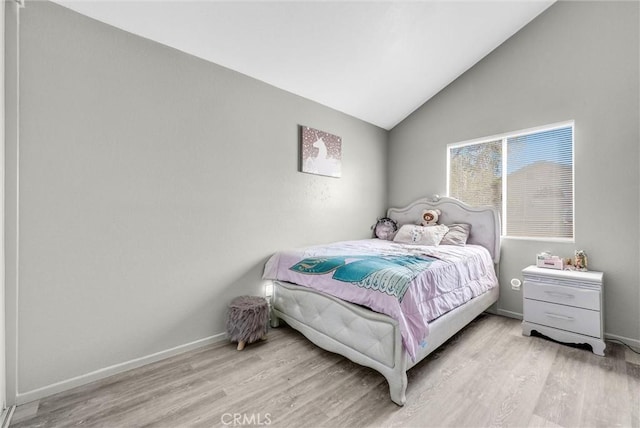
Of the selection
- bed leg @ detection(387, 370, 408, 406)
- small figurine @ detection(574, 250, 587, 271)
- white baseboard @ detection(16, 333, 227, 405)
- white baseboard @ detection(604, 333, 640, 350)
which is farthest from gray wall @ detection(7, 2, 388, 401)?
white baseboard @ detection(604, 333, 640, 350)

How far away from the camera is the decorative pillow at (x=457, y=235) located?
3095 millimetres

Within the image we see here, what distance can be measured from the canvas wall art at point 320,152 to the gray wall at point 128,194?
0.26 metres

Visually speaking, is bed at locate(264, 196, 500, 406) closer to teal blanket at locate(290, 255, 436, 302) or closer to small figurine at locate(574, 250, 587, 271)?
teal blanket at locate(290, 255, 436, 302)

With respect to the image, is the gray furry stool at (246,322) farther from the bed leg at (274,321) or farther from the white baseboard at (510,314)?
the white baseboard at (510,314)

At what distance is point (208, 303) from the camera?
2.34 metres

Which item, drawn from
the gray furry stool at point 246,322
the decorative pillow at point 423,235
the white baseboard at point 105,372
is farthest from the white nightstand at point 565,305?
the white baseboard at point 105,372

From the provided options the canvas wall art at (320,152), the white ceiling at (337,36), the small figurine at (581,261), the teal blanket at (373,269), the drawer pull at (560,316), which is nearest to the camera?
the teal blanket at (373,269)

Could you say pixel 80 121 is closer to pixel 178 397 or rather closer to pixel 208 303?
pixel 208 303

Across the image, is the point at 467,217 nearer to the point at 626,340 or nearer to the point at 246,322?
the point at 626,340

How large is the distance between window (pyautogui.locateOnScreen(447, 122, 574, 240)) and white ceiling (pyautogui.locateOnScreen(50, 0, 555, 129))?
1074 millimetres

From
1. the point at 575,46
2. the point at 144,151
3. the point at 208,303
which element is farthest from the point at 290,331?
the point at 575,46

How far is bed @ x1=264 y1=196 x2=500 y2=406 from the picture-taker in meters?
1.59

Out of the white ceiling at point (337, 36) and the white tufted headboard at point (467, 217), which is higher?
the white ceiling at point (337, 36)

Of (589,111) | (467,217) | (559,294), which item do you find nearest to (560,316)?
(559,294)
